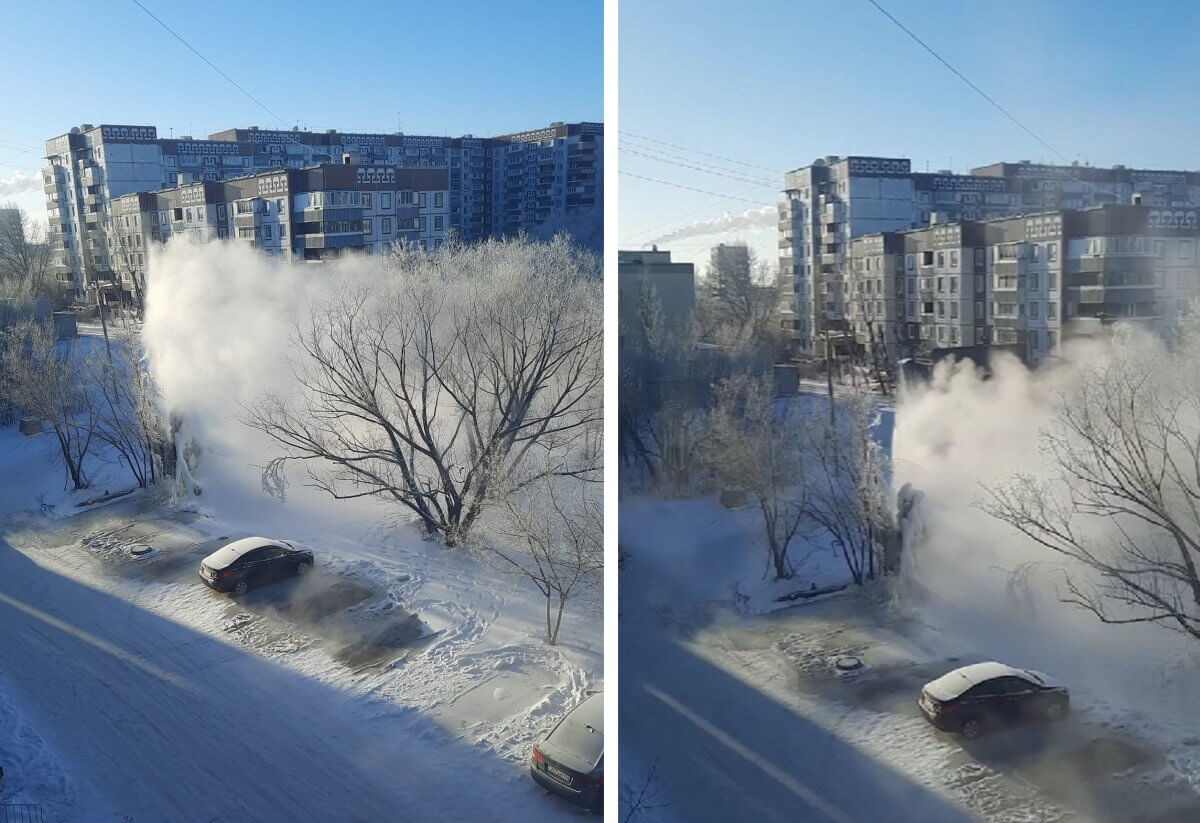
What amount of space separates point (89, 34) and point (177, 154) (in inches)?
13.9

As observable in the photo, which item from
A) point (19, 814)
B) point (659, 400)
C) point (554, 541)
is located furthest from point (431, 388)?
point (19, 814)

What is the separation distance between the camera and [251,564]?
8.16ft

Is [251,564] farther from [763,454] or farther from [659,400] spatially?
[763,454]

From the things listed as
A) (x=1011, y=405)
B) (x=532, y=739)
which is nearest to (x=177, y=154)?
(x=532, y=739)

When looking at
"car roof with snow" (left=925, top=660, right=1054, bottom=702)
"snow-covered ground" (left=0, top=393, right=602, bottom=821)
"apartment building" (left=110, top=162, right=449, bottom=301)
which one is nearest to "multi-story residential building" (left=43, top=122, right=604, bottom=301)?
"apartment building" (left=110, top=162, right=449, bottom=301)

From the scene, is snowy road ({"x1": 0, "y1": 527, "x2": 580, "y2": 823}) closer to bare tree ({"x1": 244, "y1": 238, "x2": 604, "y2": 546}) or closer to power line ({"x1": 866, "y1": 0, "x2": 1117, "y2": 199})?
bare tree ({"x1": 244, "y1": 238, "x2": 604, "y2": 546})

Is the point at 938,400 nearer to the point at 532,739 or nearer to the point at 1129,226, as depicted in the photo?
the point at 1129,226

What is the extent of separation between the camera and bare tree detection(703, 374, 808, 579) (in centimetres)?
252

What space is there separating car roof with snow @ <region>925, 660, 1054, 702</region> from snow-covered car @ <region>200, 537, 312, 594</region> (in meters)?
1.65

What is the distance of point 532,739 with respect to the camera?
94.4 inches

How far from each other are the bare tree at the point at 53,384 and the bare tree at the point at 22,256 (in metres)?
0.11

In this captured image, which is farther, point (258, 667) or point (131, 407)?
point (131, 407)

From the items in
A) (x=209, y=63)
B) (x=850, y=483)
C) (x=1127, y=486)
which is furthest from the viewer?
(x=209, y=63)

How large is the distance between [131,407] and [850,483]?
79.4 inches
